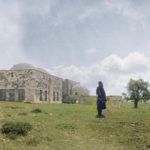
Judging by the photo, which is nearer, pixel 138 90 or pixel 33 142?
pixel 33 142

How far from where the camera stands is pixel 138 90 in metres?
92.0

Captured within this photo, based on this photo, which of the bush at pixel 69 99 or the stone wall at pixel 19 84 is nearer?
the stone wall at pixel 19 84

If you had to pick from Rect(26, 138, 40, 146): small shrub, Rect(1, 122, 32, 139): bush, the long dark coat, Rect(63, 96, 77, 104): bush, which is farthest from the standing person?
Rect(63, 96, 77, 104): bush

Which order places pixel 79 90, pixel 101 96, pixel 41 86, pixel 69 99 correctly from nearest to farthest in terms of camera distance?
pixel 101 96 → pixel 41 86 → pixel 69 99 → pixel 79 90

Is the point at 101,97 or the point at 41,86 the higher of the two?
the point at 41,86

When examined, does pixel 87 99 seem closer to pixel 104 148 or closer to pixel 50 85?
pixel 50 85

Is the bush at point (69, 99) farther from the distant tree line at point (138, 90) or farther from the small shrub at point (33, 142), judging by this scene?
the small shrub at point (33, 142)

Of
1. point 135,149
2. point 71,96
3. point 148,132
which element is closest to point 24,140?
point 135,149

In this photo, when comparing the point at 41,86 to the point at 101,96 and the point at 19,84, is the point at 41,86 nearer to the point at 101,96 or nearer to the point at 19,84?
the point at 19,84

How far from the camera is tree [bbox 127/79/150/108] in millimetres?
90938

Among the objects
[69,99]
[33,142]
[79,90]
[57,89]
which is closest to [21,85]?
[57,89]

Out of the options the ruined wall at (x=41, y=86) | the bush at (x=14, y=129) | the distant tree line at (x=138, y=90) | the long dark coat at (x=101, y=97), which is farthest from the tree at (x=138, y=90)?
the bush at (x=14, y=129)

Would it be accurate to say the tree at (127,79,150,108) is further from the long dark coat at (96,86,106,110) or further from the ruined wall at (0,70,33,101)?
the long dark coat at (96,86,106,110)

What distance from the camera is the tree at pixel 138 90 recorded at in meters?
90.9
